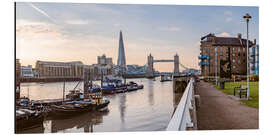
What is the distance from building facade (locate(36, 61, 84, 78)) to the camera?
5.20 meters

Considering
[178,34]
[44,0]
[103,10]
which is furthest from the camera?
[178,34]

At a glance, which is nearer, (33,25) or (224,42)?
(33,25)

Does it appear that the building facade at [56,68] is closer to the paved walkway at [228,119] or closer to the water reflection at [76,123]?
the water reflection at [76,123]

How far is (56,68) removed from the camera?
5586 mm

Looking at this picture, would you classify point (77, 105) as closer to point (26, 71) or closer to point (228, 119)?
point (26, 71)

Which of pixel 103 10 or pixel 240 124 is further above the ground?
pixel 103 10

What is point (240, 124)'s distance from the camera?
3.60 m

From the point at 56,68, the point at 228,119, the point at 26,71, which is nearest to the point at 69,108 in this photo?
the point at 56,68

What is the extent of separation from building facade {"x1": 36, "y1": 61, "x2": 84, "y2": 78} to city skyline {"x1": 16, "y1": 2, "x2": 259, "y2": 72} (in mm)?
133
